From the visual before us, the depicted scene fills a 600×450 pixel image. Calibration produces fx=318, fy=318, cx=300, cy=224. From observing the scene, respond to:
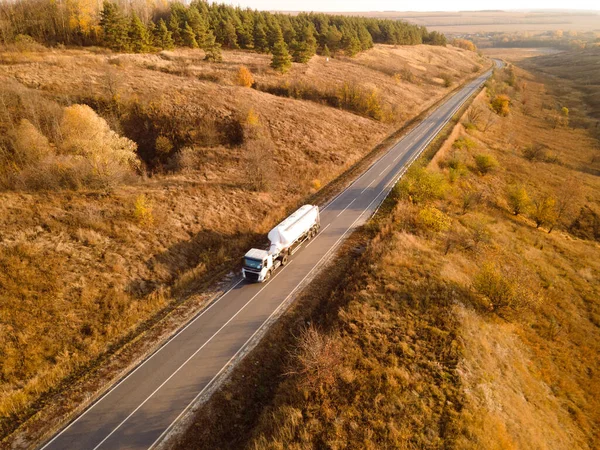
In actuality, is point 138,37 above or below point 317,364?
above

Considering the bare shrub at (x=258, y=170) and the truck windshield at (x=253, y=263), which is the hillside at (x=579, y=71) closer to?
the bare shrub at (x=258, y=170)

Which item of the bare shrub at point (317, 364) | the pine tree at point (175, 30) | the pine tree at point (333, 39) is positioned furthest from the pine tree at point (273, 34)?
the bare shrub at point (317, 364)

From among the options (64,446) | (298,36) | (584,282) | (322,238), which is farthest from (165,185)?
(298,36)

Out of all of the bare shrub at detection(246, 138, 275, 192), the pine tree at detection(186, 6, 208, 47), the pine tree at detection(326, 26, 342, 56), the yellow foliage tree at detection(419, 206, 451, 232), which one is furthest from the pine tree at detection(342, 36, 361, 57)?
the yellow foliage tree at detection(419, 206, 451, 232)

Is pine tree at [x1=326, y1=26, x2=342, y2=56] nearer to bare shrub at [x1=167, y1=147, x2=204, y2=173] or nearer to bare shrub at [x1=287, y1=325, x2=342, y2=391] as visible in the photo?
bare shrub at [x1=167, y1=147, x2=204, y2=173]

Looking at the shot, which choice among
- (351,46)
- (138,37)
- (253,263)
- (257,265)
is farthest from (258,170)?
(351,46)

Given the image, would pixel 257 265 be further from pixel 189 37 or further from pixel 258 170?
pixel 189 37
